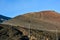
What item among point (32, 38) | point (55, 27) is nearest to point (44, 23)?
point (55, 27)

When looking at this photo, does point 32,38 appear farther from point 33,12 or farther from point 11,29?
point 33,12

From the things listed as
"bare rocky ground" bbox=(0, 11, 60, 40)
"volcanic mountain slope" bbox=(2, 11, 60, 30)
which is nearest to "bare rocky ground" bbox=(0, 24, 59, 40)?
"bare rocky ground" bbox=(0, 11, 60, 40)

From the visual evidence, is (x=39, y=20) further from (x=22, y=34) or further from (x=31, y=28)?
(x=22, y=34)

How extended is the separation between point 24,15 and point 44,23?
9.30ft

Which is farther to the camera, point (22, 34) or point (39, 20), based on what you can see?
point (39, 20)

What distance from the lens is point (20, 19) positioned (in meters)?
29.0

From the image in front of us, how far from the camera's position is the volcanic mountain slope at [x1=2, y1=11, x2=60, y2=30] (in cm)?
2737

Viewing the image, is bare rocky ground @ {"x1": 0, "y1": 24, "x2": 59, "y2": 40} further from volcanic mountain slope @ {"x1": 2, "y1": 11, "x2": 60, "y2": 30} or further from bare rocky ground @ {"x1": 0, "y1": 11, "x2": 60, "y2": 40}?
volcanic mountain slope @ {"x1": 2, "y1": 11, "x2": 60, "y2": 30}

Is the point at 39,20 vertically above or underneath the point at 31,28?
above

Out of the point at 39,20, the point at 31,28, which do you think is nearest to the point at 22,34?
the point at 31,28

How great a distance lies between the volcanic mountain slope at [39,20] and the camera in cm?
2737

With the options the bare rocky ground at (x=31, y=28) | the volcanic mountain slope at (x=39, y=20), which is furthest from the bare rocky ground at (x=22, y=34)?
the volcanic mountain slope at (x=39, y=20)

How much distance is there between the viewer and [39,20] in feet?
95.5

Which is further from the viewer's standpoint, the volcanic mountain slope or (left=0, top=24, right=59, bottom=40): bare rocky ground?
the volcanic mountain slope
